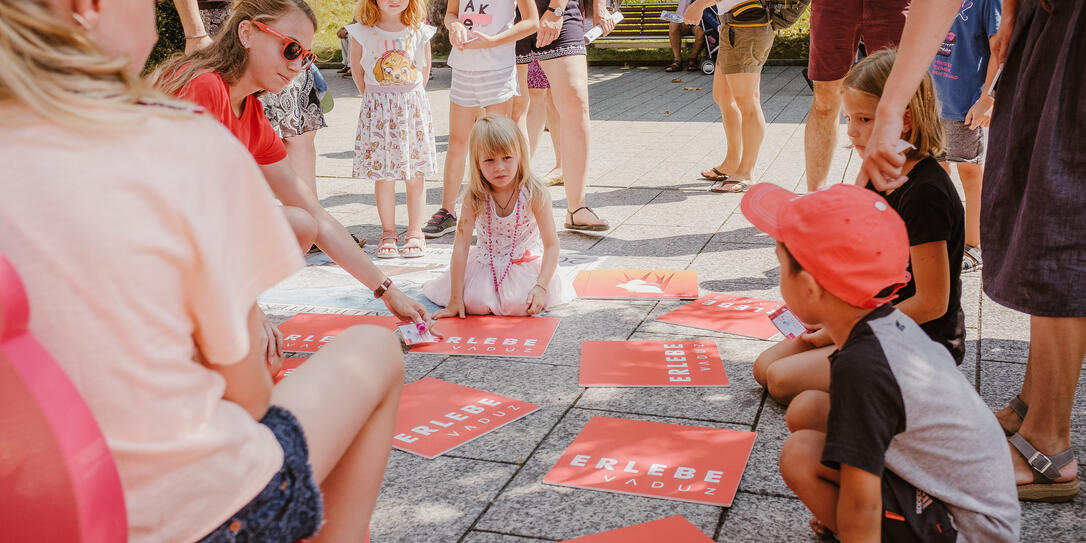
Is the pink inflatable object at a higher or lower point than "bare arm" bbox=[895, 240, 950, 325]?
higher

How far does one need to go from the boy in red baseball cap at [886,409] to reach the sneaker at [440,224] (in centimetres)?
378

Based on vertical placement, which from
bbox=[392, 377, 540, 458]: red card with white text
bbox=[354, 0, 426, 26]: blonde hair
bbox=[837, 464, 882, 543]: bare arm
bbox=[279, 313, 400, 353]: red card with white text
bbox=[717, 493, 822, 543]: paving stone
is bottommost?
bbox=[279, 313, 400, 353]: red card with white text

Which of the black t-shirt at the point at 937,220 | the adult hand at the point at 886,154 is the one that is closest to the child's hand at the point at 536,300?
the black t-shirt at the point at 937,220

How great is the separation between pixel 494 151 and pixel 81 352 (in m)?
3.01

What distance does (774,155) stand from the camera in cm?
761

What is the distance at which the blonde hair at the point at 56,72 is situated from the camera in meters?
1.17

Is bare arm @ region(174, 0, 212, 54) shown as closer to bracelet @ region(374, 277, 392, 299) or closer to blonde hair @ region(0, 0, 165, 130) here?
bracelet @ region(374, 277, 392, 299)

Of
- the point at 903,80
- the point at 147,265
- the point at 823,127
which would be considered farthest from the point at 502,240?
the point at 147,265

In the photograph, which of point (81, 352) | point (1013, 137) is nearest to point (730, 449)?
point (1013, 137)

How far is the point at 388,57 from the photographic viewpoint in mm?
5328

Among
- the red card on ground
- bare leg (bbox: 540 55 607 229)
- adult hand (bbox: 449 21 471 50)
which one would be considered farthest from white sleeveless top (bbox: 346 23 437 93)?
the red card on ground

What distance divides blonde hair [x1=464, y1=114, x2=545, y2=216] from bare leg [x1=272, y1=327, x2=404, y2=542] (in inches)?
89.7

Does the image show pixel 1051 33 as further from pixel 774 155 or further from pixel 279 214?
pixel 774 155

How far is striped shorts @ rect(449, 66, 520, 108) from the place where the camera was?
5570mm
